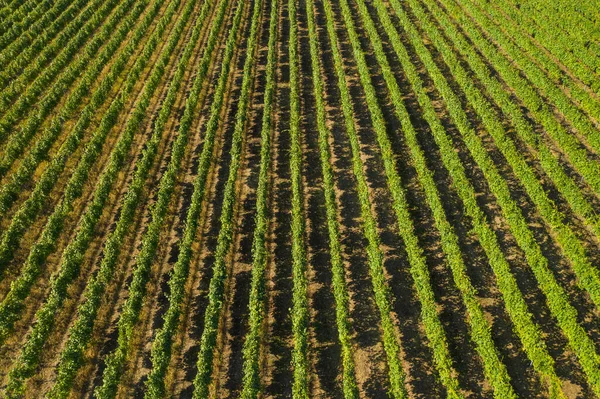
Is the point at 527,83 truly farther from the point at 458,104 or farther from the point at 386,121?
the point at 386,121

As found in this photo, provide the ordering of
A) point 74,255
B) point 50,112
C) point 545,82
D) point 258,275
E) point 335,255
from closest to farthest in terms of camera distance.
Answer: point 258,275
point 335,255
point 74,255
point 545,82
point 50,112

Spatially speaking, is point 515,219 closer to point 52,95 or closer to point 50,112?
point 50,112

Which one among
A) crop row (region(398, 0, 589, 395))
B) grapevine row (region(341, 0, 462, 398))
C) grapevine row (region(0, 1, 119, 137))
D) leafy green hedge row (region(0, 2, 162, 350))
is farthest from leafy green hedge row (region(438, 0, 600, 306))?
grapevine row (region(0, 1, 119, 137))

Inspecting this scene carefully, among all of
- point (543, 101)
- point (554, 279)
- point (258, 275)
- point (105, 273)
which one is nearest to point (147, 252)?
point (105, 273)

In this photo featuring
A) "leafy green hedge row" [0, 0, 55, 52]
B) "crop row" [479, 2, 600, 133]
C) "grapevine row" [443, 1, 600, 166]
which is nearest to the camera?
"grapevine row" [443, 1, 600, 166]

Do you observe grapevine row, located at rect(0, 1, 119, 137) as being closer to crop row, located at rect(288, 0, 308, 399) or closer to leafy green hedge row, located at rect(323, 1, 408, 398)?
crop row, located at rect(288, 0, 308, 399)
